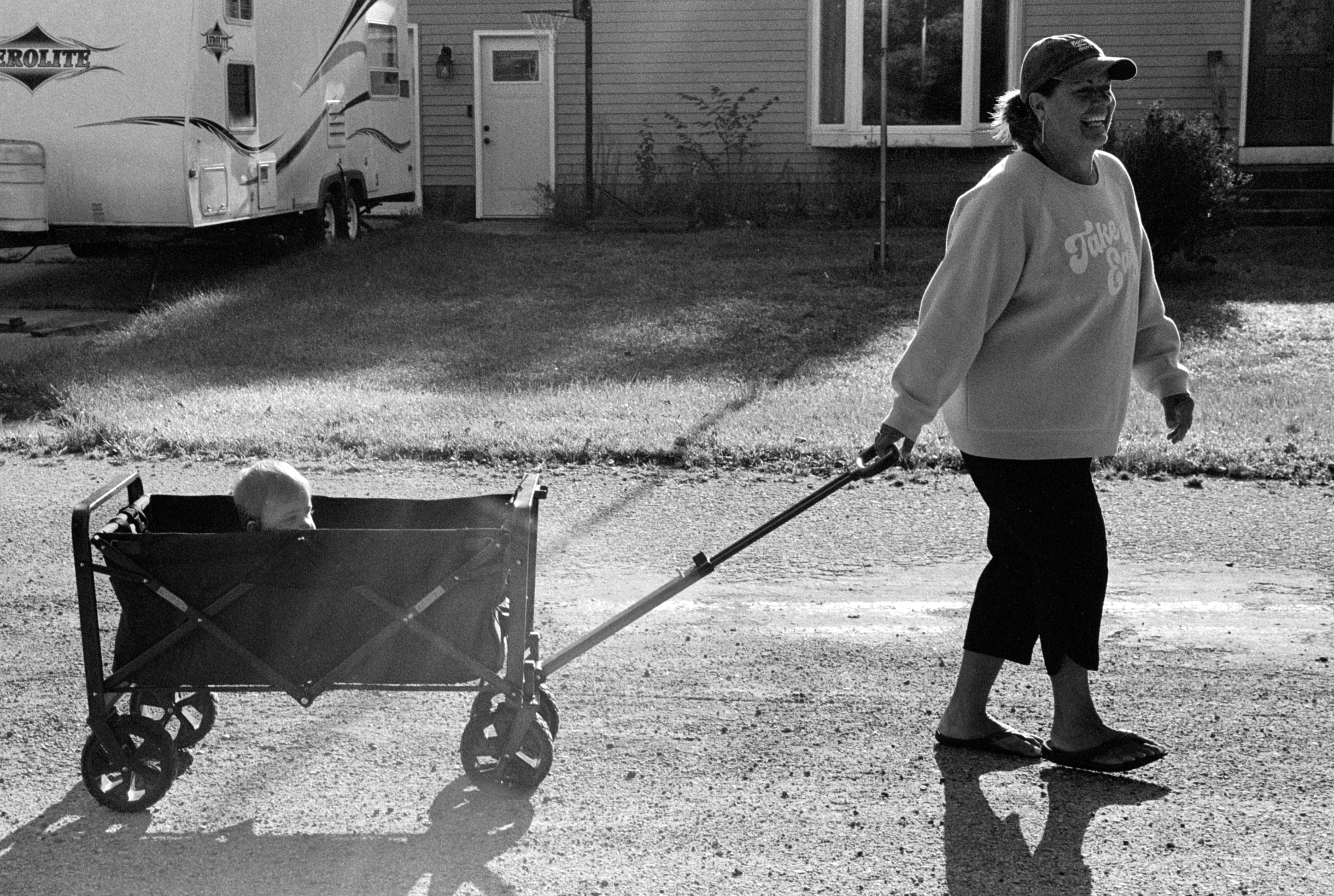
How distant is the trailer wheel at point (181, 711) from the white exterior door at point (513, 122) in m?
15.7

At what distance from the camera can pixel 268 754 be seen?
4199 mm

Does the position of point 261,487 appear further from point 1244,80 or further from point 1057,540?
point 1244,80

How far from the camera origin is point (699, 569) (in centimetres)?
385

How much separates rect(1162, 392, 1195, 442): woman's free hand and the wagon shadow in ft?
6.71

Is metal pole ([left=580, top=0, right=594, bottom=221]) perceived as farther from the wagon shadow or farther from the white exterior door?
the wagon shadow

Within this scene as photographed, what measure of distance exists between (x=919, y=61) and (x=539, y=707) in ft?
51.6

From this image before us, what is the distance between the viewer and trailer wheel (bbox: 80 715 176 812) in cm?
381

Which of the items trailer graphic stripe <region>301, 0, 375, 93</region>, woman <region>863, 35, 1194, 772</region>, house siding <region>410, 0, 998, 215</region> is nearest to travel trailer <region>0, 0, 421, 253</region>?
trailer graphic stripe <region>301, 0, 375, 93</region>

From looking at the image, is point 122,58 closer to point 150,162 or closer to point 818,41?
point 150,162

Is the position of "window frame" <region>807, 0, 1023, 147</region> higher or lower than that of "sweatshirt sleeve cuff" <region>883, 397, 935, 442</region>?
higher

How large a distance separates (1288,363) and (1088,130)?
23.1ft

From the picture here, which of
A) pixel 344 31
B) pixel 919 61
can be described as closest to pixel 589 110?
pixel 344 31

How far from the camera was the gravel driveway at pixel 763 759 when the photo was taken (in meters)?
3.58

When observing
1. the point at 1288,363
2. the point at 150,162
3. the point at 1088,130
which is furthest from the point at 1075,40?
the point at 150,162
